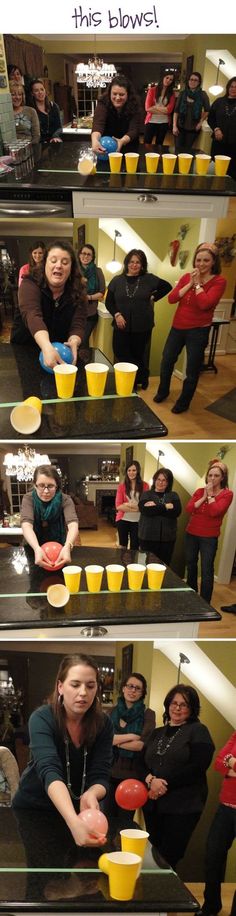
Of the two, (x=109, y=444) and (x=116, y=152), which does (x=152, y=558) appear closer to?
(x=109, y=444)

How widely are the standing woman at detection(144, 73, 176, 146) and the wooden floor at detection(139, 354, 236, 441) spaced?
633mm

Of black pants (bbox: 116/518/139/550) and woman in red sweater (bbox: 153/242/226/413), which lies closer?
woman in red sweater (bbox: 153/242/226/413)

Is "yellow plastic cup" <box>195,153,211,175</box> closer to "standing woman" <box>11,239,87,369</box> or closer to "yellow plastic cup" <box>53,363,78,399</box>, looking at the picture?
"standing woman" <box>11,239,87,369</box>

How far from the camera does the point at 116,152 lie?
197 cm

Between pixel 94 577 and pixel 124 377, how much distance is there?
1.03 m

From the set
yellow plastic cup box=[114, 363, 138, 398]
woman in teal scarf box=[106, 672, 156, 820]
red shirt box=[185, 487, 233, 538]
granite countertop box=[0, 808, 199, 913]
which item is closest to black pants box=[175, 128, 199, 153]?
yellow plastic cup box=[114, 363, 138, 398]

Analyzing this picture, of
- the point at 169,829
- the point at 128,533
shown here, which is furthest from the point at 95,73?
the point at 169,829

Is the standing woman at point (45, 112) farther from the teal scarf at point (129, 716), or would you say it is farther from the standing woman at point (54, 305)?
the teal scarf at point (129, 716)

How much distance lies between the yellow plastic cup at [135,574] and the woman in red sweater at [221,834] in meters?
0.87

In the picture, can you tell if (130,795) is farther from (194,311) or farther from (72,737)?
(194,311)

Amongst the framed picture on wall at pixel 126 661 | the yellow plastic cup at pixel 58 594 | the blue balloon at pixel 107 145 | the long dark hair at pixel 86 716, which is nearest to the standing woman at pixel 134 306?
the blue balloon at pixel 107 145

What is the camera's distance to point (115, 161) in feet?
6.45

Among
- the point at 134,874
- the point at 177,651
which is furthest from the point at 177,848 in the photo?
the point at 134,874

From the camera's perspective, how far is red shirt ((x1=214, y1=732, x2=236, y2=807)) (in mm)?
3436
